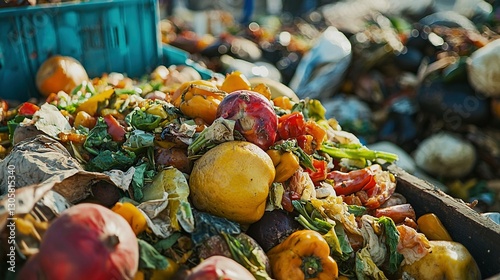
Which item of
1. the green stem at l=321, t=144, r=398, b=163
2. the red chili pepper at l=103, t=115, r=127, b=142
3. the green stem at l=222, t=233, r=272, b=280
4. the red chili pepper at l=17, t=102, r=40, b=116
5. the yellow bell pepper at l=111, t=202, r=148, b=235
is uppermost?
the red chili pepper at l=103, t=115, r=127, b=142

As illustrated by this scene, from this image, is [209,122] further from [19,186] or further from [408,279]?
[408,279]

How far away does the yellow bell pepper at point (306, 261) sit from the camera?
194 centimetres

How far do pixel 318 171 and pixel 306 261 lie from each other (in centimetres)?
67

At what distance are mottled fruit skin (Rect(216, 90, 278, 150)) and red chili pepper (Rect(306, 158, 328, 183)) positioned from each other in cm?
34

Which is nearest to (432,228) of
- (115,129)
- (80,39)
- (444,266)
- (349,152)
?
(444,266)

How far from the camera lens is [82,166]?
2229mm

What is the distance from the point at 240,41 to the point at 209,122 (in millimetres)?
4237

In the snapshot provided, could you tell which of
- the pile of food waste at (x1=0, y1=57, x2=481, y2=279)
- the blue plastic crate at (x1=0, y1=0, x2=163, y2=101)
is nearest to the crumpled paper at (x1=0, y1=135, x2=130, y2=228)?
the pile of food waste at (x1=0, y1=57, x2=481, y2=279)

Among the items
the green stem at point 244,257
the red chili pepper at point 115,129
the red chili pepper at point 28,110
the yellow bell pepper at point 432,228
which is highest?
the red chili pepper at point 115,129

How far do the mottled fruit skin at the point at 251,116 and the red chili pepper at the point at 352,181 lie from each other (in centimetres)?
53

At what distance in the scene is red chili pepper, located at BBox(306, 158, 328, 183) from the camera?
8.13 ft

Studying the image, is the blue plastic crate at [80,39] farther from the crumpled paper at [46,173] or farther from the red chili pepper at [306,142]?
the red chili pepper at [306,142]

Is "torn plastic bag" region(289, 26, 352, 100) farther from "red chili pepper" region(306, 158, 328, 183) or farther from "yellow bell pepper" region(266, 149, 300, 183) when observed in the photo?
"yellow bell pepper" region(266, 149, 300, 183)

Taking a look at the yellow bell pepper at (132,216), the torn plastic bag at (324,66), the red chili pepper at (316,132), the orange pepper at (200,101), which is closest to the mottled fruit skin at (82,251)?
the yellow bell pepper at (132,216)
